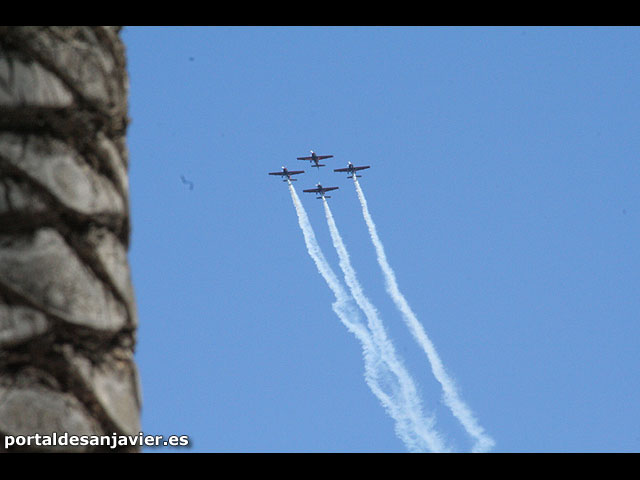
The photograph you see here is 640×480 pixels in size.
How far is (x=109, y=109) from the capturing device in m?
2.99

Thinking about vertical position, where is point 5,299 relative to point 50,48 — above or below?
below

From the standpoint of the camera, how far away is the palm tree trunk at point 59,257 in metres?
2.57

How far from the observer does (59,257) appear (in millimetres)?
2621

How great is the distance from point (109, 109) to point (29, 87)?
14.6 inches

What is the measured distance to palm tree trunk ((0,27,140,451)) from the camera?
101 inches

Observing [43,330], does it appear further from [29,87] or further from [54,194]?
[29,87]

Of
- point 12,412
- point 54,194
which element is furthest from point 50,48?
point 12,412

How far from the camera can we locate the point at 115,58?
3141 mm

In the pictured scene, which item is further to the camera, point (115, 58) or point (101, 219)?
point (115, 58)

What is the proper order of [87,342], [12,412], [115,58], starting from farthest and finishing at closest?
[115,58] → [87,342] → [12,412]
